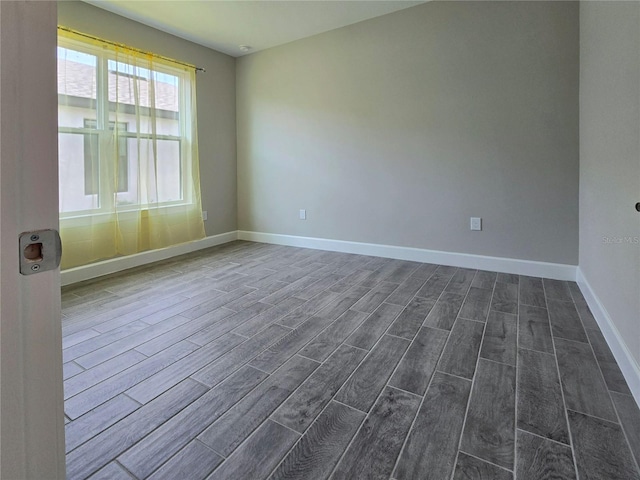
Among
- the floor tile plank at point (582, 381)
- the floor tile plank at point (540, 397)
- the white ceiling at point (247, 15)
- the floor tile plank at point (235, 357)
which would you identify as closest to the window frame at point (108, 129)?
the white ceiling at point (247, 15)

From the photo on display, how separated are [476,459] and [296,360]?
3.14 ft

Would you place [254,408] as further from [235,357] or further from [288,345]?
[288,345]

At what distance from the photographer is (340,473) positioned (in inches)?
47.2

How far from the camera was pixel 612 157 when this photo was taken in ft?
6.75

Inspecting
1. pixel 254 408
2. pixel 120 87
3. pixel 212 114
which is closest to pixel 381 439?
pixel 254 408

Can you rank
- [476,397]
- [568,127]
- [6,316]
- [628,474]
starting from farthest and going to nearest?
[568,127] → [476,397] → [628,474] → [6,316]

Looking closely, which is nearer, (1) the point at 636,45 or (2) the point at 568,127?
(1) the point at 636,45

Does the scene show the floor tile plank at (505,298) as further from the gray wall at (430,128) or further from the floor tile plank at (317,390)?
the floor tile plank at (317,390)

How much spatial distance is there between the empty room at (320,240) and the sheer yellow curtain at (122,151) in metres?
0.02

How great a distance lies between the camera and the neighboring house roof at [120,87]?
3.05 m

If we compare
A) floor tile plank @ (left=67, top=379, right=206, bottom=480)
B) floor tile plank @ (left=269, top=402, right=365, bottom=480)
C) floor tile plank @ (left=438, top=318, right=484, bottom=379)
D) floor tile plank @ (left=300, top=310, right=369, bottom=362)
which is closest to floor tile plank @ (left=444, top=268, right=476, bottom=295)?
floor tile plank @ (left=438, top=318, right=484, bottom=379)

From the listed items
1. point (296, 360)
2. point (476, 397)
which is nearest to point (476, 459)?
point (476, 397)

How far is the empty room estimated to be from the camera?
119cm

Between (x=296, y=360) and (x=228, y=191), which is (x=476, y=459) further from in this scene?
(x=228, y=191)
